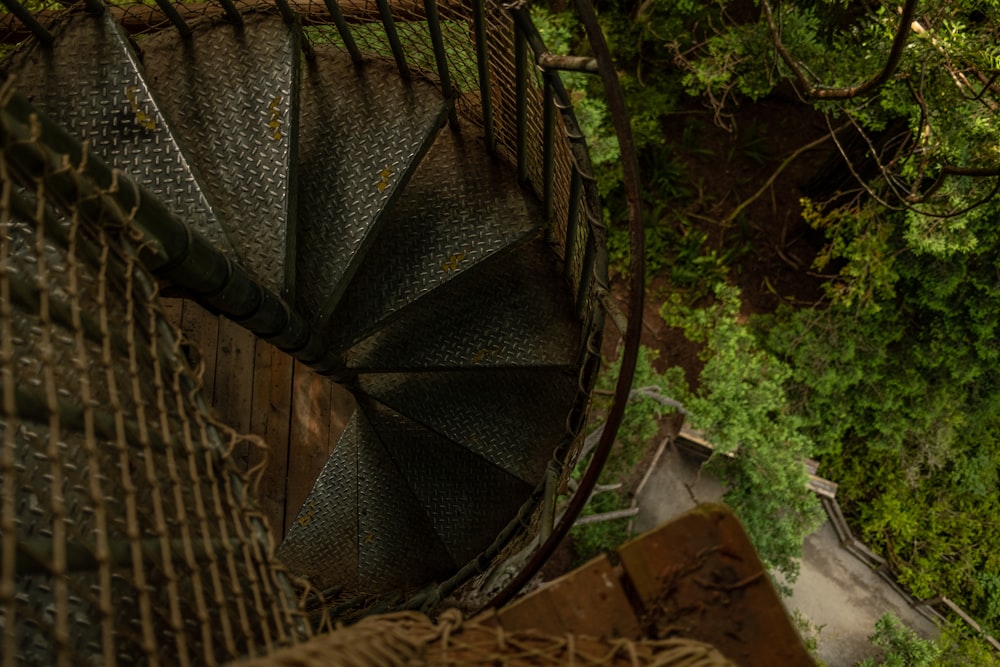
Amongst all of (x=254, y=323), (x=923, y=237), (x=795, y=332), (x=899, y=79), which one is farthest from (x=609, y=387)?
(x=254, y=323)

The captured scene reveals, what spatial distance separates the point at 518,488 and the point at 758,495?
5.83 ft

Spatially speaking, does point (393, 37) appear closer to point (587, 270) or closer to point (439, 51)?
point (439, 51)

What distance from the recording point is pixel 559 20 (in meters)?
4.54

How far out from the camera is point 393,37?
2.42 m

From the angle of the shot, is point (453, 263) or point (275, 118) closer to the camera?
point (275, 118)

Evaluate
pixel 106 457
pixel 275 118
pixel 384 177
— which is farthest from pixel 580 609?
pixel 275 118

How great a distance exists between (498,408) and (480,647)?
7.03ft

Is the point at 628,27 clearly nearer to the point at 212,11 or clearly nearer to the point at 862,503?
the point at 212,11

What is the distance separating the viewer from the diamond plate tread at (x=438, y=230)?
2.79m

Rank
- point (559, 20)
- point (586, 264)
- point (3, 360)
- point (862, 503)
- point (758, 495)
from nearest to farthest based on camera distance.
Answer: point (3, 360)
point (586, 264)
point (758, 495)
point (559, 20)
point (862, 503)

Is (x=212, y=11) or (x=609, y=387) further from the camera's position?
(x=609, y=387)

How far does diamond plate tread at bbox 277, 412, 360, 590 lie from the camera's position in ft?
11.5

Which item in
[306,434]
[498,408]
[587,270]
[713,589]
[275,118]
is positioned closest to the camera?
[713,589]

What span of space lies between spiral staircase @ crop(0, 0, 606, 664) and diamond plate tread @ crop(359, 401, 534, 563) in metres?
0.01
